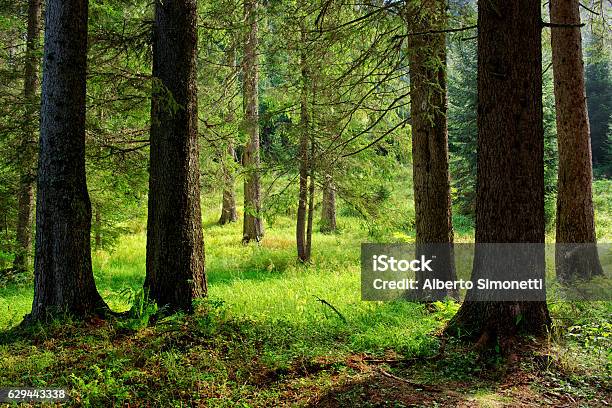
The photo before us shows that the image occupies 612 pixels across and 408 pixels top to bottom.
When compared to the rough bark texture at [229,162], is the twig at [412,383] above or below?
below

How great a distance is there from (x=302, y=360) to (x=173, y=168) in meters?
2.86

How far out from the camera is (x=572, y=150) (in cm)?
919

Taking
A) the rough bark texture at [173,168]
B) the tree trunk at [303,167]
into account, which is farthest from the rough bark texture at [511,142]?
the tree trunk at [303,167]

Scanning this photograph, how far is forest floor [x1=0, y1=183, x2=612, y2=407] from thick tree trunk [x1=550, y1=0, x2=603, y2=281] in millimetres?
1766

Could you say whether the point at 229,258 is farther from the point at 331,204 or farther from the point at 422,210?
the point at 422,210

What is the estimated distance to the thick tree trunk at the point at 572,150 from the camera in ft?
29.8

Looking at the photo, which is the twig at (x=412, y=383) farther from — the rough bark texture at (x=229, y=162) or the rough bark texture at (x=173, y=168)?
the rough bark texture at (x=229, y=162)

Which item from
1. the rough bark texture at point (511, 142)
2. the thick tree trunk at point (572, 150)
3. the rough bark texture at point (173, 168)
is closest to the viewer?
the rough bark texture at point (511, 142)

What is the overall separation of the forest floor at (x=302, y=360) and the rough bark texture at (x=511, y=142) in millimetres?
370

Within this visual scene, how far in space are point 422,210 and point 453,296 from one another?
1514 millimetres

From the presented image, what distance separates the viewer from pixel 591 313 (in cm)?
672

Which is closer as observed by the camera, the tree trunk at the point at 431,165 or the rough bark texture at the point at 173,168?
the rough bark texture at the point at 173,168

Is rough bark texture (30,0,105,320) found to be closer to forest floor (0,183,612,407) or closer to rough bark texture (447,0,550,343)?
forest floor (0,183,612,407)

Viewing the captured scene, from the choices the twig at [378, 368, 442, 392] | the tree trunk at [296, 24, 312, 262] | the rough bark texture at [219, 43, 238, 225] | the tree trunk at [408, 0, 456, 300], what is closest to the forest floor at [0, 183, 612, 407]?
the twig at [378, 368, 442, 392]
